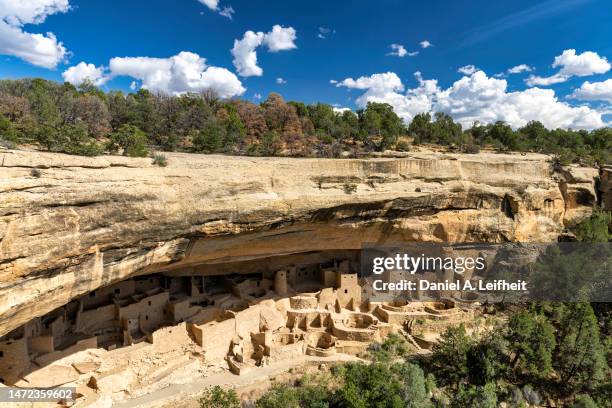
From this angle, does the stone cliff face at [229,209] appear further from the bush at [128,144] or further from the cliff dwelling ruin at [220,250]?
the bush at [128,144]

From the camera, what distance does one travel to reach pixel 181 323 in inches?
528

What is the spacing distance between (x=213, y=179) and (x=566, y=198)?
1929 centimetres

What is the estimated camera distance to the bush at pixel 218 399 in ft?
36.1

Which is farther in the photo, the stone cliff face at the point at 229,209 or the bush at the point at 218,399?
the bush at the point at 218,399

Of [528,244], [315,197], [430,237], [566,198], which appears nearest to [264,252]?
[315,197]

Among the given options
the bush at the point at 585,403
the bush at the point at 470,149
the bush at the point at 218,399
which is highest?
the bush at the point at 470,149

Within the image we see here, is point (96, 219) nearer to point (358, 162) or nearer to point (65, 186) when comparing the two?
point (65, 186)

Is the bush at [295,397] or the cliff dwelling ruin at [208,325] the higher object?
the cliff dwelling ruin at [208,325]

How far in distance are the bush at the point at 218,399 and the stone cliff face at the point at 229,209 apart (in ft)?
13.8

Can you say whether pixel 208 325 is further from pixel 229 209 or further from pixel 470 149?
pixel 470 149

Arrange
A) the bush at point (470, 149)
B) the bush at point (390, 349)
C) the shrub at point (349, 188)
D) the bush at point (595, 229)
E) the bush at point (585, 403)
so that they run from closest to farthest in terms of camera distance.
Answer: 1. the bush at point (585, 403)
2. the shrub at point (349, 188)
3. the bush at point (390, 349)
4. the bush at point (595, 229)
5. the bush at point (470, 149)

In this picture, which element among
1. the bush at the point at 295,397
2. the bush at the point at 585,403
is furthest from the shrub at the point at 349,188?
the bush at the point at 585,403

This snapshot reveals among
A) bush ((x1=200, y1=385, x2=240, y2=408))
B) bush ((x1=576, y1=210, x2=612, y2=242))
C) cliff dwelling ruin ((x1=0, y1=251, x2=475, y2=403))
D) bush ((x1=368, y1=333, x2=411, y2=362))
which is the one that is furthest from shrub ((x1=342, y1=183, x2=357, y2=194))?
bush ((x1=576, y1=210, x2=612, y2=242))

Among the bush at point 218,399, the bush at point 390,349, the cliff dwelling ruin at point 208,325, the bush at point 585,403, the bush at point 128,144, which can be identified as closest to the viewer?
the bush at point 218,399
